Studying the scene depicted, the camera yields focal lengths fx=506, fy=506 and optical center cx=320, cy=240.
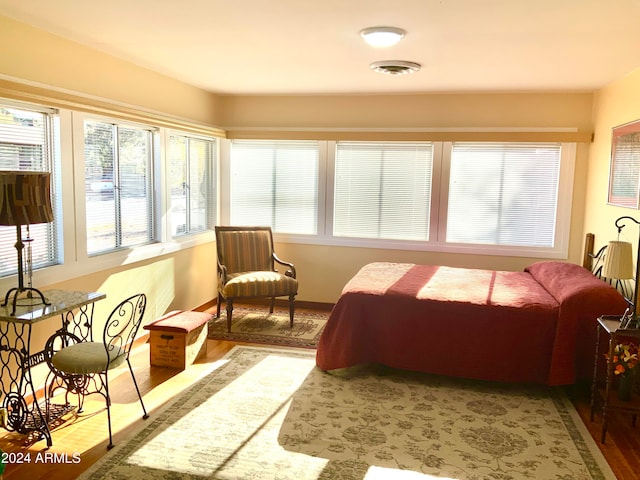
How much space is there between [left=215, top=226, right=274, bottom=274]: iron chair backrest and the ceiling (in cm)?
163

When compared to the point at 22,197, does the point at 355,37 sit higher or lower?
higher

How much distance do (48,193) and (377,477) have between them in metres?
2.38

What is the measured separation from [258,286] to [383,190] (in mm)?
1799

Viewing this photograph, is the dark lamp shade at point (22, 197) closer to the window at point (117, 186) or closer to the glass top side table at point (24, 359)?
the glass top side table at point (24, 359)

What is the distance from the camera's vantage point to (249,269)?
547cm

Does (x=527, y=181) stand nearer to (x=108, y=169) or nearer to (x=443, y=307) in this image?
(x=443, y=307)

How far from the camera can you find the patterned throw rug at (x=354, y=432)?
2.60 meters

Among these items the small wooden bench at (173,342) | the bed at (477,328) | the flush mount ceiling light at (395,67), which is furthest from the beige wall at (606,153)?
the small wooden bench at (173,342)

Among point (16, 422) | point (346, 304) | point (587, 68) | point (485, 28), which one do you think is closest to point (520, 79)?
point (587, 68)

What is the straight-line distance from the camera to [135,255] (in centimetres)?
437

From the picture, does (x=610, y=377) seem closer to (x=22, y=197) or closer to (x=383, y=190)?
(x=383, y=190)

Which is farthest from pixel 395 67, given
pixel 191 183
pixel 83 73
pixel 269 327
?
pixel 269 327

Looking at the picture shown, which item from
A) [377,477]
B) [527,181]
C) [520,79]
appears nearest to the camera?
[377,477]

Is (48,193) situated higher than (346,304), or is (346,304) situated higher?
(48,193)
